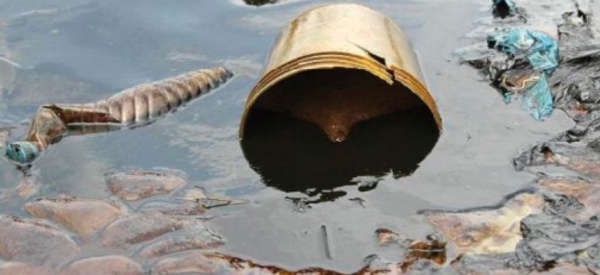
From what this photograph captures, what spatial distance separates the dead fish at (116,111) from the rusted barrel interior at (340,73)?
488 millimetres

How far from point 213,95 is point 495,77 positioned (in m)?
1.75

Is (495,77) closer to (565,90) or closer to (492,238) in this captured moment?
(565,90)

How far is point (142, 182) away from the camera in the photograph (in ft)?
14.2

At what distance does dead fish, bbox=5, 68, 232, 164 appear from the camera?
4660 mm

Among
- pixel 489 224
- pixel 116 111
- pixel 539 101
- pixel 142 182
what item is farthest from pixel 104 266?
pixel 539 101

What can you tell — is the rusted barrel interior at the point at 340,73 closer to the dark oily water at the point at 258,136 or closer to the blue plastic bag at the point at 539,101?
the dark oily water at the point at 258,136

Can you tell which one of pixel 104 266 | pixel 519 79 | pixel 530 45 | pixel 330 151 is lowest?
pixel 104 266

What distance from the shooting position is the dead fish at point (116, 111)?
4.66m

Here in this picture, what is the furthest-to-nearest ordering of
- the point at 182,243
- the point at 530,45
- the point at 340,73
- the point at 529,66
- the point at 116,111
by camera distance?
the point at 530,45
the point at 529,66
the point at 340,73
the point at 116,111
the point at 182,243

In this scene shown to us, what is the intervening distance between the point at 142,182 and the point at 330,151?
1004 mm

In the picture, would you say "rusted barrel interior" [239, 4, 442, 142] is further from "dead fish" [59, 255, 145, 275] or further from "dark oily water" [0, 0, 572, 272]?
"dead fish" [59, 255, 145, 275]

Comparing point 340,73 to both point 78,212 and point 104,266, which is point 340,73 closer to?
point 78,212

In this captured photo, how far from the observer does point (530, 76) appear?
526 centimetres

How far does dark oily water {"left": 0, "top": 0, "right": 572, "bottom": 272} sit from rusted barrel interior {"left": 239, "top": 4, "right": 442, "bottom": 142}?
0.51 ft
